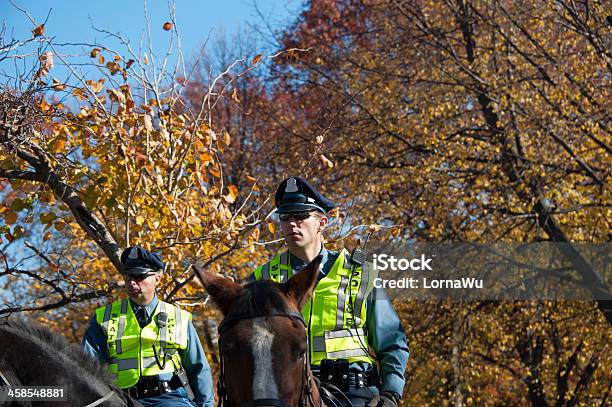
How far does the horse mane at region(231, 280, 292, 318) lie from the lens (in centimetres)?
403

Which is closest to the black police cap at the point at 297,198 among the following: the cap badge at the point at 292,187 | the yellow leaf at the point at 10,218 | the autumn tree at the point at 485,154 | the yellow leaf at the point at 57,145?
the cap badge at the point at 292,187

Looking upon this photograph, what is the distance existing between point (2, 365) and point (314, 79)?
50.7 feet

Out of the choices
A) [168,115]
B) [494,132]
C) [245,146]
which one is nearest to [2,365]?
[168,115]

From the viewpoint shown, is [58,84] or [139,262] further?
[58,84]

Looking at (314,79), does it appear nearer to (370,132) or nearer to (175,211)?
(370,132)

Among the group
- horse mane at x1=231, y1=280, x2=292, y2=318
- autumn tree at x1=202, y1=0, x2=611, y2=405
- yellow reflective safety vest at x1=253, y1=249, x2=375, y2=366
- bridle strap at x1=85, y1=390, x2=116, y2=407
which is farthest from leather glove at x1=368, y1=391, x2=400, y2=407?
autumn tree at x1=202, y1=0, x2=611, y2=405

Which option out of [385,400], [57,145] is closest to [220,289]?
[385,400]

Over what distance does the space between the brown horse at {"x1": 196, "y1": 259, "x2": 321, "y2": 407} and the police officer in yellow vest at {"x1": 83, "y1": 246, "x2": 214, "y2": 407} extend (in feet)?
8.74

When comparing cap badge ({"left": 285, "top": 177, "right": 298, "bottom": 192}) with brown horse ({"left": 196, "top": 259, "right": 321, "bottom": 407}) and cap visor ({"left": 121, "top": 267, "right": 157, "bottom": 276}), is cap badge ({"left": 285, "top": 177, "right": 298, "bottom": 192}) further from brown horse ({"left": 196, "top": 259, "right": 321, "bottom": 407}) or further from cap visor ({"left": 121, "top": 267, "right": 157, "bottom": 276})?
cap visor ({"left": 121, "top": 267, "right": 157, "bottom": 276})

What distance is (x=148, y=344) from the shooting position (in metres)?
6.84

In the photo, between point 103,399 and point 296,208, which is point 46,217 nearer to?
point 103,399

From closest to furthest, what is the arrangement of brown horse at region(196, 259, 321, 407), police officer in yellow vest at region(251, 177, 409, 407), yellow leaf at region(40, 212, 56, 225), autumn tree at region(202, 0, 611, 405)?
brown horse at region(196, 259, 321, 407) < police officer in yellow vest at region(251, 177, 409, 407) < yellow leaf at region(40, 212, 56, 225) < autumn tree at region(202, 0, 611, 405)

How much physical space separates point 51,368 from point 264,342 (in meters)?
1.76

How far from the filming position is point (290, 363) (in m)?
3.91
